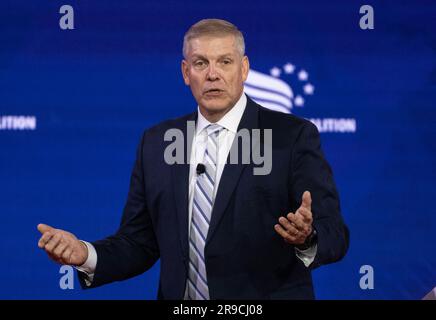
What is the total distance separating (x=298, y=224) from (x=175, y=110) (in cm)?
156

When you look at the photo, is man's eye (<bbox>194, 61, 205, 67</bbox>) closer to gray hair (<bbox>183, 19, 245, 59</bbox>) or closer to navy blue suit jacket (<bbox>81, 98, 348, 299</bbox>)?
gray hair (<bbox>183, 19, 245, 59</bbox>)

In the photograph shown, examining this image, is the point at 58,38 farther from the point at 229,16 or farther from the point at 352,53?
the point at 352,53

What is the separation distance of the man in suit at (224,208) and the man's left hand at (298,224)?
0.26 feet

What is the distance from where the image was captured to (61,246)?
2053 mm

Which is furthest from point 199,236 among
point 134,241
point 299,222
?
point 299,222

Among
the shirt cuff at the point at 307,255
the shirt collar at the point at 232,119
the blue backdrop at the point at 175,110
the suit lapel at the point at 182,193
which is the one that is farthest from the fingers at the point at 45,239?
the blue backdrop at the point at 175,110

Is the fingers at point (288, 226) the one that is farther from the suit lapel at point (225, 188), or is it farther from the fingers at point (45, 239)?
the fingers at point (45, 239)

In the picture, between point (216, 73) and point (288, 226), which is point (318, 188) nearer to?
point (288, 226)

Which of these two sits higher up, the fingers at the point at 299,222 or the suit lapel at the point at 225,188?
the suit lapel at the point at 225,188

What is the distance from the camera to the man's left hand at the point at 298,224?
1.85 m
